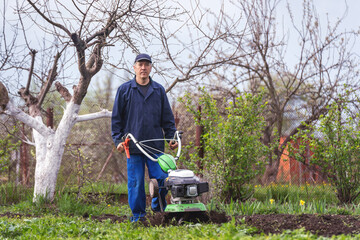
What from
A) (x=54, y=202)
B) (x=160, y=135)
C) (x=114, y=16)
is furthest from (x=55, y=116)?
(x=160, y=135)

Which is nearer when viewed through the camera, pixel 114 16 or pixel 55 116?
pixel 114 16

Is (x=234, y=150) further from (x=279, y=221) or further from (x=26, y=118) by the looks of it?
(x=26, y=118)

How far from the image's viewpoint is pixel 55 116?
43.9 ft

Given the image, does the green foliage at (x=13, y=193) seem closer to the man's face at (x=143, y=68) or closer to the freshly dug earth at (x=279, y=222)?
the man's face at (x=143, y=68)

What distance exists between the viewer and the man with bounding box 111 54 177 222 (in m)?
5.56

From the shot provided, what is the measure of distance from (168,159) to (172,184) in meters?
0.40

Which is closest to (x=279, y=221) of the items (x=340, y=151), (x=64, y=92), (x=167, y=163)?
(x=167, y=163)

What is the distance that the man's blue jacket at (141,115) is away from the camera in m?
5.63

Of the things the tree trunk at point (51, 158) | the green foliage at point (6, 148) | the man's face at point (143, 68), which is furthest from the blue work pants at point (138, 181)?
the green foliage at point (6, 148)

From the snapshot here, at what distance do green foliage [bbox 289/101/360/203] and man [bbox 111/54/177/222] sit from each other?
3516 mm

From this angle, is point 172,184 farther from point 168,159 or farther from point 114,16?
point 114,16

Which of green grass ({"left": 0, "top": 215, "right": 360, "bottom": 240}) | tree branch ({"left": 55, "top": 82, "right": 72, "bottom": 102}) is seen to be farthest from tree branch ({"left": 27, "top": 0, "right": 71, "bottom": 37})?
green grass ({"left": 0, "top": 215, "right": 360, "bottom": 240})

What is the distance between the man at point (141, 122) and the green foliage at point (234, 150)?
1.82 m

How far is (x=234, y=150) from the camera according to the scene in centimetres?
760
